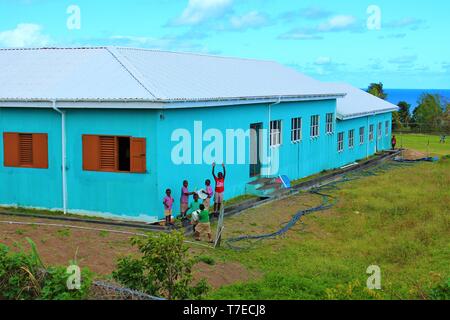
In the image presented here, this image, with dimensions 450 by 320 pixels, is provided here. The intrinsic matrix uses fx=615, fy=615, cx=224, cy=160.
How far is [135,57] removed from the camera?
58.4ft

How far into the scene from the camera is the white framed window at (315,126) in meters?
24.9

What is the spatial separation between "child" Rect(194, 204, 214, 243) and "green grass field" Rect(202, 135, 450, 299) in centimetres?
72

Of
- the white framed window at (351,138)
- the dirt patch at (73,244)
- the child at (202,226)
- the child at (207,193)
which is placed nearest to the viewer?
the dirt patch at (73,244)

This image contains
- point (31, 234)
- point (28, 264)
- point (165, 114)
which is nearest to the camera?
point (28, 264)

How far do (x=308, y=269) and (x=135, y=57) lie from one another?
8.99 metres

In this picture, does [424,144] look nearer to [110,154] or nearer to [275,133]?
[275,133]

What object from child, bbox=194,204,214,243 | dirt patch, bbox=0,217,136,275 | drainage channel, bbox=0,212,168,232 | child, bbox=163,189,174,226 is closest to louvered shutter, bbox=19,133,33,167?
drainage channel, bbox=0,212,168,232

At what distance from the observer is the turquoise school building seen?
15.1 m

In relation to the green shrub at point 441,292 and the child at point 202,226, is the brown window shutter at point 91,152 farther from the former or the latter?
the green shrub at point 441,292

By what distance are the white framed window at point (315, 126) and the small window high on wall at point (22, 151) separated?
39.7ft

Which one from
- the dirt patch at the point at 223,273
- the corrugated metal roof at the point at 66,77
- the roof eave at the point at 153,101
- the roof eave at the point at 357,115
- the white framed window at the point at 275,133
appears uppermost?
the corrugated metal roof at the point at 66,77

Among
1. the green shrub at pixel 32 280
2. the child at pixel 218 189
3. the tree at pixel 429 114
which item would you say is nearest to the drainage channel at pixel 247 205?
the child at pixel 218 189
